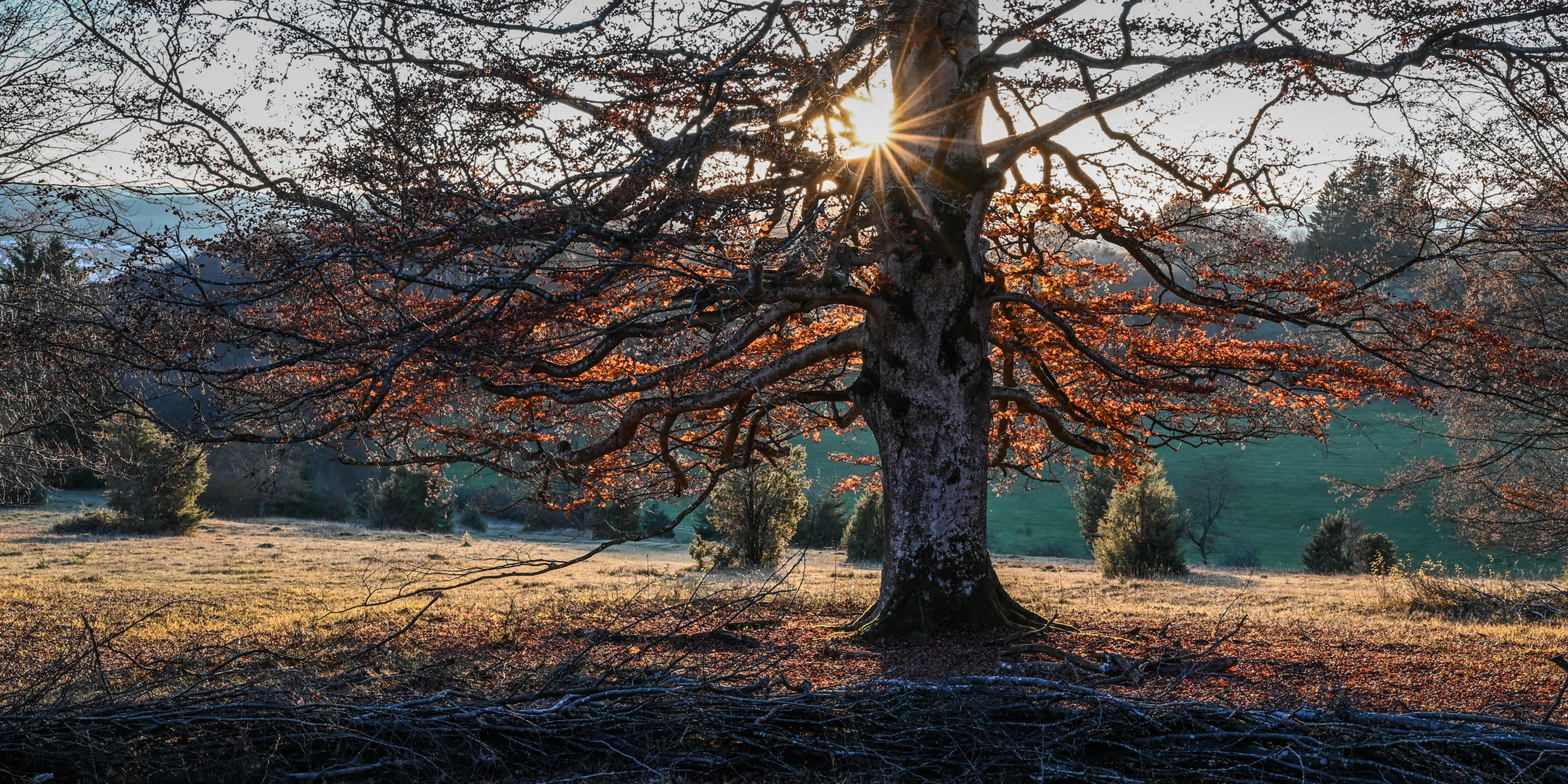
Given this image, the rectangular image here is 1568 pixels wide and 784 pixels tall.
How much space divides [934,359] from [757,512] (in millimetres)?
12076

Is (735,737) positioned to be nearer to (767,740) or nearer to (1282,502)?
(767,740)

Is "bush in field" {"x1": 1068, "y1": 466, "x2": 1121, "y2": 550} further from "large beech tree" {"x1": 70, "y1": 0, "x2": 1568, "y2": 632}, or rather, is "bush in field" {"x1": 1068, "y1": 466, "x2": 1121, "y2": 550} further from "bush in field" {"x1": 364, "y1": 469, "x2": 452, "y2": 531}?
"bush in field" {"x1": 364, "y1": 469, "x2": 452, "y2": 531}

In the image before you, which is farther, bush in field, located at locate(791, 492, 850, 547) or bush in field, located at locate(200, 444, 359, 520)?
bush in field, located at locate(200, 444, 359, 520)

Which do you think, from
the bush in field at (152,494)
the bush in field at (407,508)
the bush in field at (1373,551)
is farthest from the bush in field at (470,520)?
the bush in field at (1373,551)

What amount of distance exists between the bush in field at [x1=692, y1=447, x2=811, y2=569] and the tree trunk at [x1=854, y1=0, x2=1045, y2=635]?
10968 mm

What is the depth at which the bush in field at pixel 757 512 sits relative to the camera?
20.7 m

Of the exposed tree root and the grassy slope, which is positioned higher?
the grassy slope

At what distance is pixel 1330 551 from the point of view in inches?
1011

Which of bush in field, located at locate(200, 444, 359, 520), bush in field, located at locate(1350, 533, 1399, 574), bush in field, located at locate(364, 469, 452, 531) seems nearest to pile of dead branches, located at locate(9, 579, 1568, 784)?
bush in field, located at locate(1350, 533, 1399, 574)

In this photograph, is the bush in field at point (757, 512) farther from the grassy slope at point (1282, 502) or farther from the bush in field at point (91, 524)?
the bush in field at point (91, 524)

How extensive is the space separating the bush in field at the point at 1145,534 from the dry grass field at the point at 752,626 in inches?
54.2

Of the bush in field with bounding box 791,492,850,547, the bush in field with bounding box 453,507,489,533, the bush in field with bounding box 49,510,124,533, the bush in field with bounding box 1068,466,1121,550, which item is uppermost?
the bush in field with bounding box 1068,466,1121,550

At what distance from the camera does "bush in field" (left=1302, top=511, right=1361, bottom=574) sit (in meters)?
25.5

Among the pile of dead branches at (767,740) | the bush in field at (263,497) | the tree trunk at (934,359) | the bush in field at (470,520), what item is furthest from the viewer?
the bush in field at (263,497)
